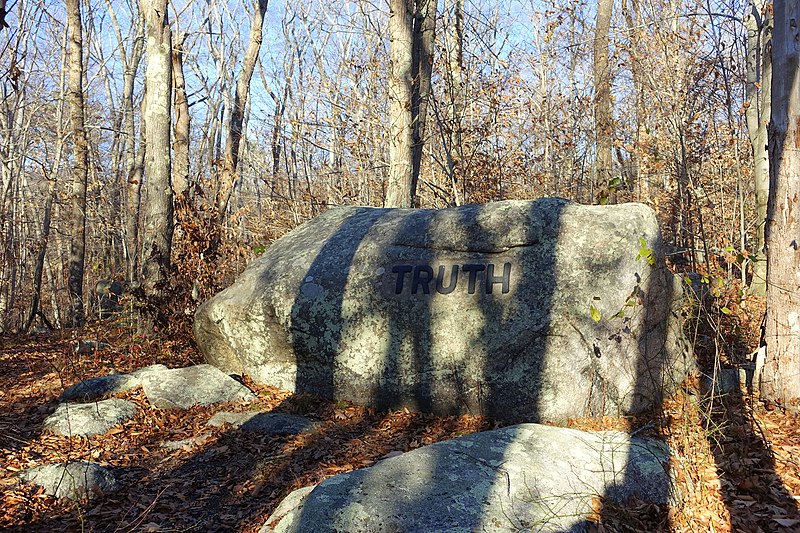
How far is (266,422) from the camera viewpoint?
580 cm

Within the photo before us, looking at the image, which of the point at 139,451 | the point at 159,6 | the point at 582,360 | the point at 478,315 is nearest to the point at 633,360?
the point at 582,360

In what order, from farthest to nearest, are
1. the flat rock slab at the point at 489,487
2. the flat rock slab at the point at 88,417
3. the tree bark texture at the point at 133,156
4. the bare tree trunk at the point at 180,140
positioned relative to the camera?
the tree bark texture at the point at 133,156 < the bare tree trunk at the point at 180,140 < the flat rock slab at the point at 88,417 < the flat rock slab at the point at 489,487

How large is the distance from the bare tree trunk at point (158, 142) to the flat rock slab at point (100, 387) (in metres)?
2.32

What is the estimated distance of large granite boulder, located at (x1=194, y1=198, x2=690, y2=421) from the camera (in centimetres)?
588

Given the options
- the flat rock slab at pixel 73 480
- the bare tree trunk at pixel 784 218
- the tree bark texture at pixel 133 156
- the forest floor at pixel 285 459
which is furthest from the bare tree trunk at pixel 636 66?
the tree bark texture at pixel 133 156

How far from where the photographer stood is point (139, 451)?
5.32 metres

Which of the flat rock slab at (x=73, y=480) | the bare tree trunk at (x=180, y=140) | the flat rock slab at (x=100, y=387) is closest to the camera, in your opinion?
the flat rock slab at (x=73, y=480)

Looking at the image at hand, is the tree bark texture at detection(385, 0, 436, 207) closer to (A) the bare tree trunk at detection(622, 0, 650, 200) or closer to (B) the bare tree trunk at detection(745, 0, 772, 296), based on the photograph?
(A) the bare tree trunk at detection(622, 0, 650, 200)

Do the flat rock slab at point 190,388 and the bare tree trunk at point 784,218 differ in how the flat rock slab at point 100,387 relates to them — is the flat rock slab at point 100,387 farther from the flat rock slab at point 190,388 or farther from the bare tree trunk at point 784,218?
the bare tree trunk at point 784,218

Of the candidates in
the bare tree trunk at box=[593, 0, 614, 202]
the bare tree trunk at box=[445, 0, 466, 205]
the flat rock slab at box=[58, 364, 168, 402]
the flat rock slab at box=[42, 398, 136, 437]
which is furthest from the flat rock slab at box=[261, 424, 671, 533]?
the bare tree trunk at box=[593, 0, 614, 202]

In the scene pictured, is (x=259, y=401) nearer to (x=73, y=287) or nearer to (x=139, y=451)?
(x=139, y=451)

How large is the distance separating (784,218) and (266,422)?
517 cm

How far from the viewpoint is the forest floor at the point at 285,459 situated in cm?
402

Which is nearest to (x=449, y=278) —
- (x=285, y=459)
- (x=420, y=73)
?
(x=285, y=459)
